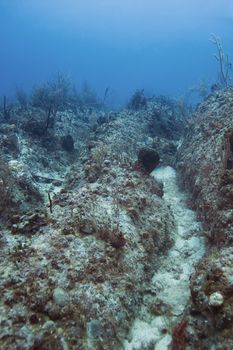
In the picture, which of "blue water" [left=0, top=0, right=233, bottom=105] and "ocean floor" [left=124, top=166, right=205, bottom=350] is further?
"blue water" [left=0, top=0, right=233, bottom=105]

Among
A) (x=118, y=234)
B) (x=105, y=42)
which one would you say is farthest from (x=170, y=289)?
(x=105, y=42)

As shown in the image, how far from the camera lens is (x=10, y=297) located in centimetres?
520

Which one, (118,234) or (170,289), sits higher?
(118,234)

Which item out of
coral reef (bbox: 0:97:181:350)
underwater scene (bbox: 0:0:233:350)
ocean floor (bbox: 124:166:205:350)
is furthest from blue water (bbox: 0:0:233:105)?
ocean floor (bbox: 124:166:205:350)

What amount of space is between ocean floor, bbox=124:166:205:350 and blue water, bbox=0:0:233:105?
4844 inches

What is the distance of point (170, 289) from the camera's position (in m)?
6.88

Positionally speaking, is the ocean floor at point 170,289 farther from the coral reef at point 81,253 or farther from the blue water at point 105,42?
the blue water at point 105,42

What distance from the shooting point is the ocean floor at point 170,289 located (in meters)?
5.60

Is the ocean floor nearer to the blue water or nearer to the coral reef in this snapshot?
the coral reef

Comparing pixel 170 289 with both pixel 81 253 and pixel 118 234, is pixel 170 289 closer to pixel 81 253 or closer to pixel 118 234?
pixel 118 234

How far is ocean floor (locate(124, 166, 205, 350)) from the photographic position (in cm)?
560

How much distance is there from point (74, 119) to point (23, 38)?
171 metres

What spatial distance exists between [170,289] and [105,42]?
181m

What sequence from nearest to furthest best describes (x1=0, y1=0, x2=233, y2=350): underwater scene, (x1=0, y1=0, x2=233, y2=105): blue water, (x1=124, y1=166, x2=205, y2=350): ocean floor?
(x1=0, y1=0, x2=233, y2=350): underwater scene → (x1=124, y1=166, x2=205, y2=350): ocean floor → (x1=0, y1=0, x2=233, y2=105): blue water
